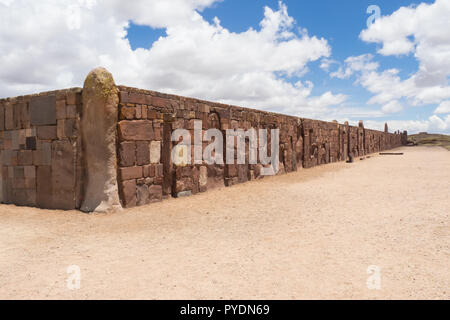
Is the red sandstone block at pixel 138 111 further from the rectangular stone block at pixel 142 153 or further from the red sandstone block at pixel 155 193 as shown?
the red sandstone block at pixel 155 193

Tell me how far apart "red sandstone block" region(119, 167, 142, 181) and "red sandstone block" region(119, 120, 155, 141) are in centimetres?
63

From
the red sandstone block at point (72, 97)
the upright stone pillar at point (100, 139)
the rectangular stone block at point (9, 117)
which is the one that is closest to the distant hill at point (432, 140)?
the upright stone pillar at point (100, 139)

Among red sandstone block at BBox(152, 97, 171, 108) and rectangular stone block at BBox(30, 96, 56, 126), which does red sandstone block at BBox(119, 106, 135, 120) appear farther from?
rectangular stone block at BBox(30, 96, 56, 126)

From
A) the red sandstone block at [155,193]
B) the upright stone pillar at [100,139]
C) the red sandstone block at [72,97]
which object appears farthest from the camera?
the red sandstone block at [155,193]

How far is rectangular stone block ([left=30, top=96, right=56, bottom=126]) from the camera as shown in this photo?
22.2 feet

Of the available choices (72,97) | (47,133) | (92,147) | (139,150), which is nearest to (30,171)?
(47,133)

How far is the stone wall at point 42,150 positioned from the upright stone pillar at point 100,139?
0.26 m

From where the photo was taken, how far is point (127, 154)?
21.5ft

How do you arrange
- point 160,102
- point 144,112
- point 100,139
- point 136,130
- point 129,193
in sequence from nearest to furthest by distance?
1. point 100,139
2. point 129,193
3. point 136,130
4. point 144,112
5. point 160,102

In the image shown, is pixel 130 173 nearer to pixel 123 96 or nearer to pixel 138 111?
pixel 138 111

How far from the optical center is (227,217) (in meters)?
5.68

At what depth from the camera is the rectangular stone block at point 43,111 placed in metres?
6.75

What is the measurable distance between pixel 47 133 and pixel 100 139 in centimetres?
150
